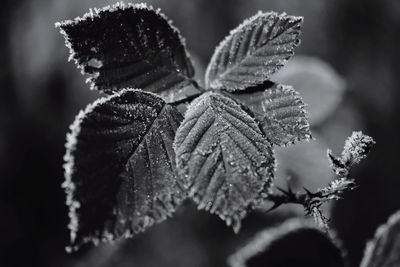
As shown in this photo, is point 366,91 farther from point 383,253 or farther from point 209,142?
point 209,142

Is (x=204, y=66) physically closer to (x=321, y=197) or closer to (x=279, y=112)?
(x=279, y=112)

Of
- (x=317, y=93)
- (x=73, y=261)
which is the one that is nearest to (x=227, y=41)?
(x=317, y=93)

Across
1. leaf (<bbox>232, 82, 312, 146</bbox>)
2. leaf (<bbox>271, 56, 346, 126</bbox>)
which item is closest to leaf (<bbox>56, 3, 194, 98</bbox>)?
leaf (<bbox>232, 82, 312, 146</bbox>)

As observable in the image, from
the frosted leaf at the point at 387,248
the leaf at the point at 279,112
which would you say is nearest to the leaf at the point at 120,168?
the leaf at the point at 279,112

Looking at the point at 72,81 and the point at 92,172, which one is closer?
the point at 92,172

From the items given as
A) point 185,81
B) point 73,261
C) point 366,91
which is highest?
point 185,81

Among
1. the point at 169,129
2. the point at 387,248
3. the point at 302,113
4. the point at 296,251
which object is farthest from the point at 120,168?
the point at 387,248

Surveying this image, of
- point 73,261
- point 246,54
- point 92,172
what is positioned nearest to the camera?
point 92,172
